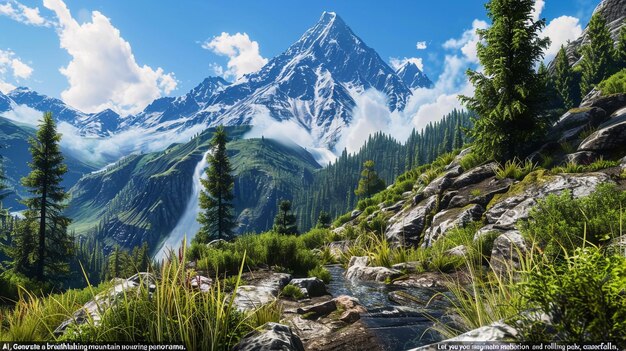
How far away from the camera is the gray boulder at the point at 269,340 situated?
3.63 metres

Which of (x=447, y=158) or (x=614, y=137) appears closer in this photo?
(x=614, y=137)

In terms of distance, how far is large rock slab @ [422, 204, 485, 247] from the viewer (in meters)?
14.4

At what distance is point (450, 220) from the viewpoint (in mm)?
14961

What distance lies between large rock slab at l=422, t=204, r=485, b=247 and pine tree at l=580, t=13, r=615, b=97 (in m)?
46.8

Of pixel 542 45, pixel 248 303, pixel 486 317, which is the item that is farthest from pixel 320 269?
pixel 542 45

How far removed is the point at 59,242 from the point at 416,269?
1257 inches

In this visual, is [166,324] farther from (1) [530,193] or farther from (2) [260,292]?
(1) [530,193]

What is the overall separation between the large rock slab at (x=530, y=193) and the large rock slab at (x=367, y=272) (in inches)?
165

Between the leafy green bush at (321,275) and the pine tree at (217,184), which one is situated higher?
the pine tree at (217,184)

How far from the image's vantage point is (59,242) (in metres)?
30.2

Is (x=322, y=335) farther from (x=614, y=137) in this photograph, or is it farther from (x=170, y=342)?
(x=614, y=137)

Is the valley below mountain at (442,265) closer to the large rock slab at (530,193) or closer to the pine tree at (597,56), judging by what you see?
the large rock slab at (530,193)

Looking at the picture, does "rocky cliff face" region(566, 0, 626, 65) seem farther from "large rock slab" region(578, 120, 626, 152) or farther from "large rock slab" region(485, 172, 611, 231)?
"large rock slab" region(485, 172, 611, 231)

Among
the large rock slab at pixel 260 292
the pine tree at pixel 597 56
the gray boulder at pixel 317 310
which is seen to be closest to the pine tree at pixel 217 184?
the large rock slab at pixel 260 292
